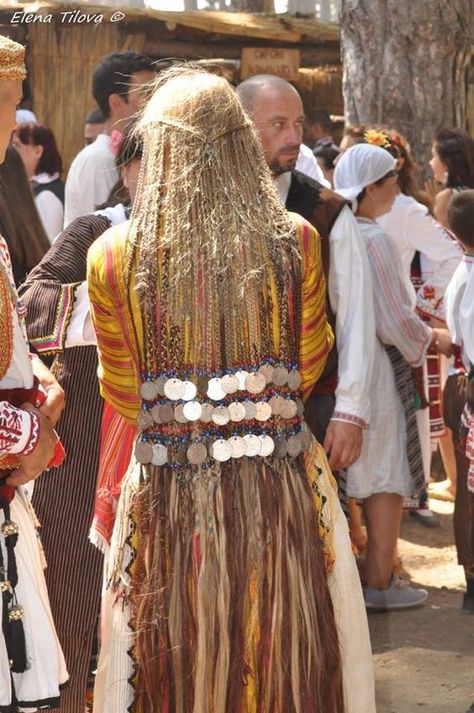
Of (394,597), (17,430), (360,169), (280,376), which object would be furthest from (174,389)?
(394,597)

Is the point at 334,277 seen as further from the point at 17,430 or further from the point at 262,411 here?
the point at 17,430

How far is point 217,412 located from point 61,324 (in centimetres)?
111

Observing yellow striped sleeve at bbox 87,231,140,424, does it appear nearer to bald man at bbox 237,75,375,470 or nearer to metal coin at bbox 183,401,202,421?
metal coin at bbox 183,401,202,421

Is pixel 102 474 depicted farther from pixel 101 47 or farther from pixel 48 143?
pixel 101 47

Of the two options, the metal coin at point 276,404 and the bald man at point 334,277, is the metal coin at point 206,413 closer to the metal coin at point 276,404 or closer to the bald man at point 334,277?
the metal coin at point 276,404

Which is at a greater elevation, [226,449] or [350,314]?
[350,314]

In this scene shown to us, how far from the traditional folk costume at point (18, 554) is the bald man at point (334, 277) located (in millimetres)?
1196

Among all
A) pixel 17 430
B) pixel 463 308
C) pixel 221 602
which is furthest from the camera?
pixel 463 308

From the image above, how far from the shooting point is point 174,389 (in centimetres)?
303

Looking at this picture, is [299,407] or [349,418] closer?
[299,407]

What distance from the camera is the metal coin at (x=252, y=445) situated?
3.03 m

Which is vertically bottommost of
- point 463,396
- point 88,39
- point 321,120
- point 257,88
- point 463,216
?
point 463,396

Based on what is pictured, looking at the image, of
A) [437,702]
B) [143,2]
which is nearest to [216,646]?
[437,702]

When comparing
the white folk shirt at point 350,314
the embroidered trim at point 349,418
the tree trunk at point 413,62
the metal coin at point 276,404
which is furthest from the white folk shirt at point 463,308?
→ the tree trunk at point 413,62
